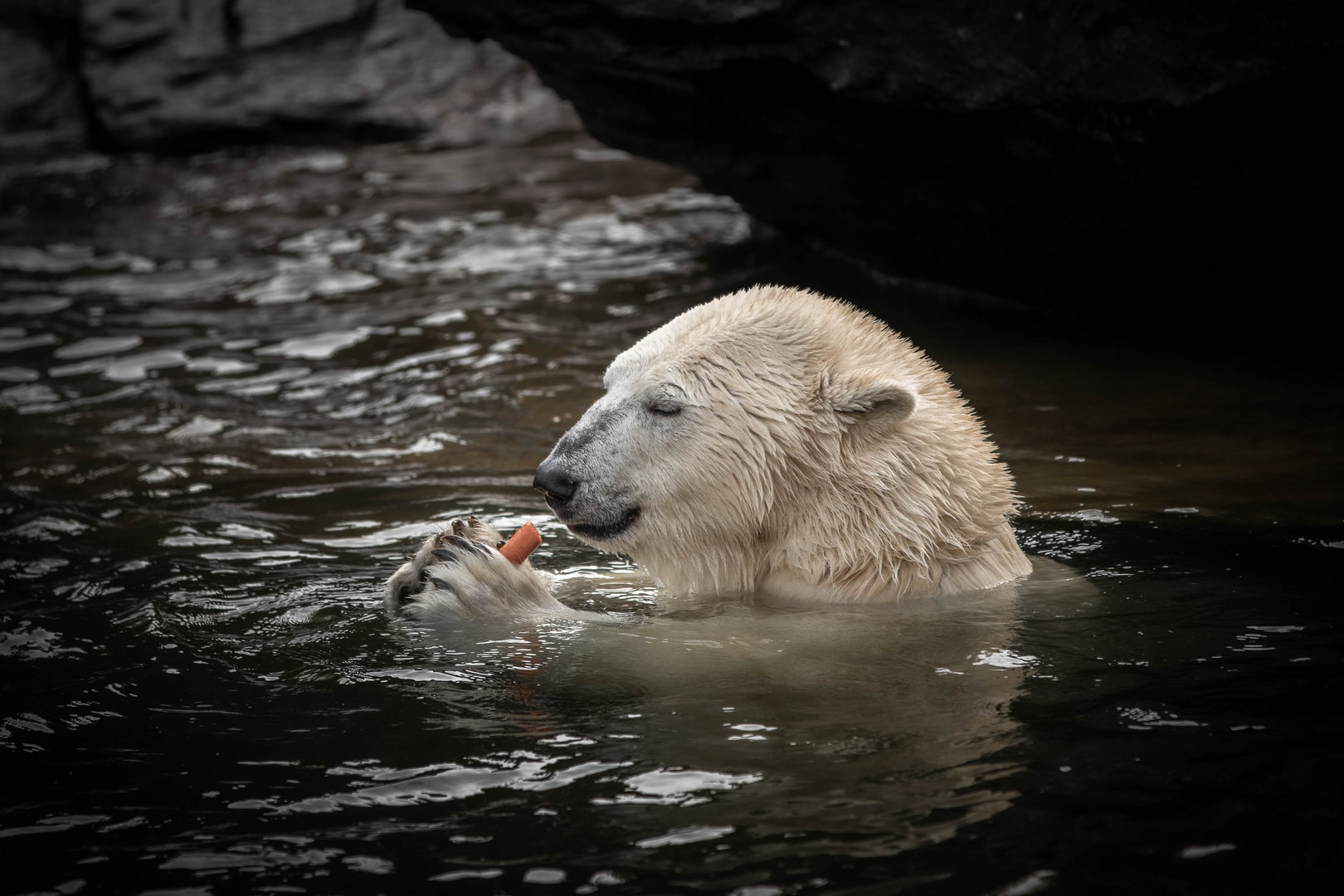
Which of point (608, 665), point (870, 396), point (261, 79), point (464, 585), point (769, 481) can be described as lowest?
point (608, 665)

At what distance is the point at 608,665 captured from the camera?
11.1 feet

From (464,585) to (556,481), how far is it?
0.40 metres

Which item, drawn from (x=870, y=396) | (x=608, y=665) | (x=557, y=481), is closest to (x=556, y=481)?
(x=557, y=481)

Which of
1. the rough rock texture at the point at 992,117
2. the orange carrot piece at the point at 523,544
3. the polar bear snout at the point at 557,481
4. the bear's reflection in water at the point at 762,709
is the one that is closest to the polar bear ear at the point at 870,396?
the bear's reflection in water at the point at 762,709

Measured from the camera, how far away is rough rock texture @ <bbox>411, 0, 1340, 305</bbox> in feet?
17.5

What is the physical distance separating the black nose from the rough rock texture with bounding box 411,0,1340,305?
328cm

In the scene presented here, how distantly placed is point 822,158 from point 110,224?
21.1ft

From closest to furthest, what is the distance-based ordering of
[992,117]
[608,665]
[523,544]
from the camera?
[608,665], [523,544], [992,117]

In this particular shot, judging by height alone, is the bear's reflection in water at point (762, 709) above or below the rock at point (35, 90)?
below

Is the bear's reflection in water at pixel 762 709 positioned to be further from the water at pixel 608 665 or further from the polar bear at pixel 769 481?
the polar bear at pixel 769 481

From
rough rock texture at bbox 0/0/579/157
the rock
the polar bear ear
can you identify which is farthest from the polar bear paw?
the rock

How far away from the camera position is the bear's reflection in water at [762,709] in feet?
8.40

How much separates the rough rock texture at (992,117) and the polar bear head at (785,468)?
2419mm

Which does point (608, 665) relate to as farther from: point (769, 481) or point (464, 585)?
point (769, 481)
